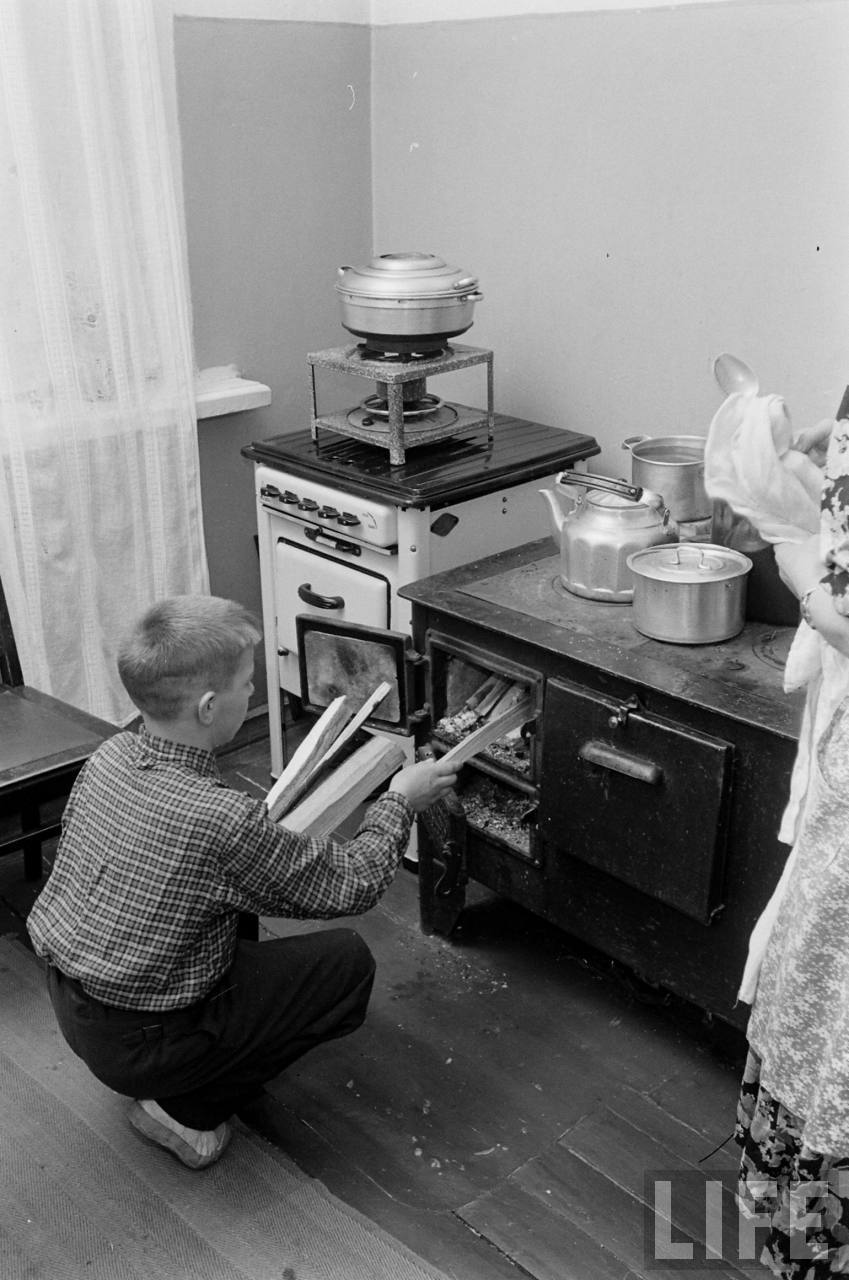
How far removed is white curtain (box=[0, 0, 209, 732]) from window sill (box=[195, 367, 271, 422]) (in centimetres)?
12

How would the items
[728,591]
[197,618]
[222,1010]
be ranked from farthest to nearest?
[728,591], [222,1010], [197,618]

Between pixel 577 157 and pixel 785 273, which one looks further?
pixel 577 157

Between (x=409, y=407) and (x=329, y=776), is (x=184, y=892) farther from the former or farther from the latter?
(x=409, y=407)

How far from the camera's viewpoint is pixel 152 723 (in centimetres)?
188

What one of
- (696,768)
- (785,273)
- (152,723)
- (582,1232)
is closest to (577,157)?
(785,273)

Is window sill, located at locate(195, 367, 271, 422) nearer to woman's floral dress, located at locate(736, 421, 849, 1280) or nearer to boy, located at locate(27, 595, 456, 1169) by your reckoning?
boy, located at locate(27, 595, 456, 1169)

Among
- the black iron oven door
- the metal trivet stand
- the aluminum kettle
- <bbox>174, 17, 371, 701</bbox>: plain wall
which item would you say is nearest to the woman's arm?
the black iron oven door

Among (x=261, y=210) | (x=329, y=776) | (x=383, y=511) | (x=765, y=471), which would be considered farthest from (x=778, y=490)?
(x=261, y=210)

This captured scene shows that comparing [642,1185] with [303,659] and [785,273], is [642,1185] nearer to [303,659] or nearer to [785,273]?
[303,659]

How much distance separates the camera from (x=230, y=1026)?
6.50 ft

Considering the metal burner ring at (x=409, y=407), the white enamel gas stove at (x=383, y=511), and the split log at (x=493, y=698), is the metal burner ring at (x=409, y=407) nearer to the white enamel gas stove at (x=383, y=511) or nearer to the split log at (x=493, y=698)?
the white enamel gas stove at (x=383, y=511)

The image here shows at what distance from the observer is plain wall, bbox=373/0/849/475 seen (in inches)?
98.3

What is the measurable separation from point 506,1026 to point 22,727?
1189 millimetres

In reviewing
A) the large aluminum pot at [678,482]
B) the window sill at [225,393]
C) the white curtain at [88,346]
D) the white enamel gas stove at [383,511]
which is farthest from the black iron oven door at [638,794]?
the window sill at [225,393]
